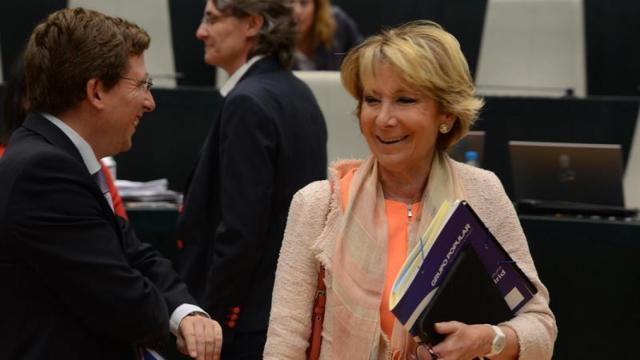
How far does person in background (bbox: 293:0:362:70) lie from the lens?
627 centimetres

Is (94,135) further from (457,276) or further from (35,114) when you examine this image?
(457,276)

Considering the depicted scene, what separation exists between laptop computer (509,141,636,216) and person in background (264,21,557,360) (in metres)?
2.24

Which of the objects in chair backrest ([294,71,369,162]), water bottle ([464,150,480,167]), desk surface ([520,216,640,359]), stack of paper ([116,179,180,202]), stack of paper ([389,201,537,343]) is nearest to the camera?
stack of paper ([389,201,537,343])

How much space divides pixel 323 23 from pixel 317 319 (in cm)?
413

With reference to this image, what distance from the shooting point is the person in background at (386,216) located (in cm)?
227

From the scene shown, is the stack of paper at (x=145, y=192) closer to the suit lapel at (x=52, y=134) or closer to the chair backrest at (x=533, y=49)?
the chair backrest at (x=533, y=49)

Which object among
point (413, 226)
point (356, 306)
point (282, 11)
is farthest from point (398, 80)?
point (282, 11)

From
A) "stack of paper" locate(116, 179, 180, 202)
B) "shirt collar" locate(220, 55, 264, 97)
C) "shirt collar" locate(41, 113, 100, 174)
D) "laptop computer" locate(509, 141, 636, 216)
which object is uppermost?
"shirt collar" locate(41, 113, 100, 174)

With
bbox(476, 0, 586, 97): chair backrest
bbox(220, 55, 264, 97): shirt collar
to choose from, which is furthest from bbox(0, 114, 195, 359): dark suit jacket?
bbox(476, 0, 586, 97): chair backrest

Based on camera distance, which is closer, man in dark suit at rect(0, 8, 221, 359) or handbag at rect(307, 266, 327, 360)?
man in dark suit at rect(0, 8, 221, 359)

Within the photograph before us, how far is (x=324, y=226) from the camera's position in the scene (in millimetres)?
2346

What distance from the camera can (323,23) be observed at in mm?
6312

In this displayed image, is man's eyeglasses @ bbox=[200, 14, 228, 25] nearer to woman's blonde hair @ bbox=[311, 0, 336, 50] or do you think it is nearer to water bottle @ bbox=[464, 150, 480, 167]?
water bottle @ bbox=[464, 150, 480, 167]

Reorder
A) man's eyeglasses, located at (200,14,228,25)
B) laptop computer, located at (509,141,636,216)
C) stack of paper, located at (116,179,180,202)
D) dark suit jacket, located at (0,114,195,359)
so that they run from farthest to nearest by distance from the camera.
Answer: stack of paper, located at (116,179,180,202) → laptop computer, located at (509,141,636,216) → man's eyeglasses, located at (200,14,228,25) → dark suit jacket, located at (0,114,195,359)
